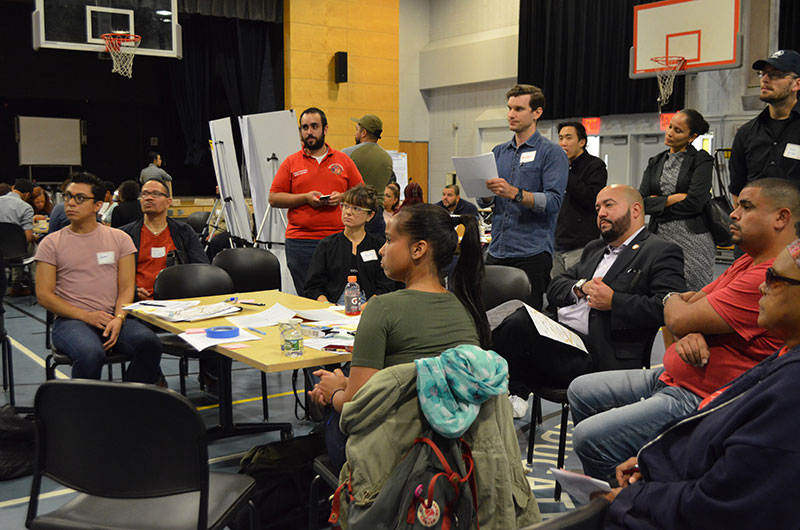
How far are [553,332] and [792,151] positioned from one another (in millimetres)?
1718

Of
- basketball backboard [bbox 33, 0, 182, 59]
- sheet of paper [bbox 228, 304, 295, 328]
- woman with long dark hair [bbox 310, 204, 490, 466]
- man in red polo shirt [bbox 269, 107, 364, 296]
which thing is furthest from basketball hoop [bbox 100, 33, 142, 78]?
woman with long dark hair [bbox 310, 204, 490, 466]

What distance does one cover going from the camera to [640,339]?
9.24ft

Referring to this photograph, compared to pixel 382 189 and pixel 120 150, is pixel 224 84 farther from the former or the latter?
pixel 382 189

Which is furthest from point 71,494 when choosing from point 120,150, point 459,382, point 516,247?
point 120,150

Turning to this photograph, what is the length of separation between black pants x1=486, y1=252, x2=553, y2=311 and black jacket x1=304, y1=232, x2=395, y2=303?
0.66 metres

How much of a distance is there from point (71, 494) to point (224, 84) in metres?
10.7

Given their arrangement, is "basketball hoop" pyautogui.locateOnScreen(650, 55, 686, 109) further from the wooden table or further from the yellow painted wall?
the wooden table

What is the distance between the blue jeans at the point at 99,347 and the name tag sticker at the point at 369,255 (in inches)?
43.6

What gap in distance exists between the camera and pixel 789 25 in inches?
371

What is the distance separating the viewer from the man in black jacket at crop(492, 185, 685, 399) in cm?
275

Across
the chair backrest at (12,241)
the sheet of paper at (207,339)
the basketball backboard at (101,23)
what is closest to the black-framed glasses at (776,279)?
the sheet of paper at (207,339)

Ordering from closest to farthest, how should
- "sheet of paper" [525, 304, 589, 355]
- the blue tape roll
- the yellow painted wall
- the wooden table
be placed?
the wooden table, "sheet of paper" [525, 304, 589, 355], the blue tape roll, the yellow painted wall

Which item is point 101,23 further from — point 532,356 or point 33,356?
point 532,356

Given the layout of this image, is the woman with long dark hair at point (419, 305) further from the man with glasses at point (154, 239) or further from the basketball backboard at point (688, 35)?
the basketball backboard at point (688, 35)
